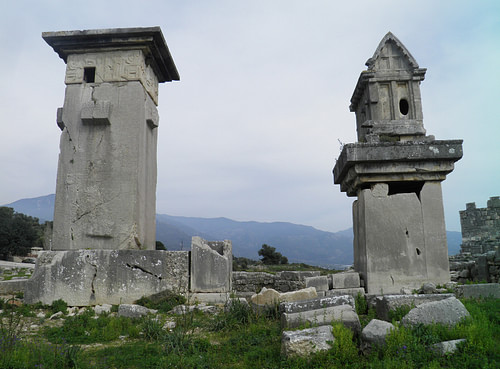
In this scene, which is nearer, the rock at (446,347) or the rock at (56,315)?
the rock at (446,347)

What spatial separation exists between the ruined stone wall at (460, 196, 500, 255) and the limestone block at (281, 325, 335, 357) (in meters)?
23.4

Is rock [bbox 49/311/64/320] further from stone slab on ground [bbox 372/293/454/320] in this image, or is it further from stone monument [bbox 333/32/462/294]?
stone monument [bbox 333/32/462/294]

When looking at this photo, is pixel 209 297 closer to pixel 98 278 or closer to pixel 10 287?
pixel 98 278

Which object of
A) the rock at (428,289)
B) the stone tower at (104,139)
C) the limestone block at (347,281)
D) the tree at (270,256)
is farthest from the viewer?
the tree at (270,256)

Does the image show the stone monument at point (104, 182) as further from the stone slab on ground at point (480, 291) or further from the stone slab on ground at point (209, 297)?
the stone slab on ground at point (480, 291)

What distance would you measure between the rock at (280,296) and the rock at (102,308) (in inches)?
91.6

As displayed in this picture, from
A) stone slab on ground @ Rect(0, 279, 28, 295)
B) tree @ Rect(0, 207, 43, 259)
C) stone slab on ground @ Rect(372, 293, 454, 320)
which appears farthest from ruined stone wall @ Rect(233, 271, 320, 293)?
tree @ Rect(0, 207, 43, 259)

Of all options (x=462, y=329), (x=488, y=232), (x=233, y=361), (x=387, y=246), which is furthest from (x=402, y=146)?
(x=488, y=232)

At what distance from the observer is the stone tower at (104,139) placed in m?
6.99

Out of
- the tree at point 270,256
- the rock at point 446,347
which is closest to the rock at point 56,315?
the rock at point 446,347

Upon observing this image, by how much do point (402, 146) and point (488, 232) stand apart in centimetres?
2284

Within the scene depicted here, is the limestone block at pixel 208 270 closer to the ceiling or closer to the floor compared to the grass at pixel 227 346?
closer to the ceiling

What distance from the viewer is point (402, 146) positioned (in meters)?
6.62

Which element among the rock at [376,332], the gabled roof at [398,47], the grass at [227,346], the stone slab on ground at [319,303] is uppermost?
the gabled roof at [398,47]
